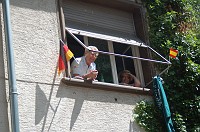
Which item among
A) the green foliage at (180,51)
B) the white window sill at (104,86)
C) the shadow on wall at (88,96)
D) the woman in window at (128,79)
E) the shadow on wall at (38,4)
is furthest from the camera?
the woman in window at (128,79)

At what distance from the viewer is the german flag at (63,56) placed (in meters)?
7.50

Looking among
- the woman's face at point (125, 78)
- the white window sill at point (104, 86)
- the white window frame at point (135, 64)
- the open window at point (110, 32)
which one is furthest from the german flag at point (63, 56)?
the woman's face at point (125, 78)

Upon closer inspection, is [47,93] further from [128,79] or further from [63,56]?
[128,79]

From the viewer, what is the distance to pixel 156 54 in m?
8.89

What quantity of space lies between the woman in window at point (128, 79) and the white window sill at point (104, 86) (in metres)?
0.27

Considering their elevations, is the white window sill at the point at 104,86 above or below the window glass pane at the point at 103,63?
below

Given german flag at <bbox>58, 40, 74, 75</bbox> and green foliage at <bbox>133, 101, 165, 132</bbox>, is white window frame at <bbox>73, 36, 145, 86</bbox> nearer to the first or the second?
green foliage at <bbox>133, 101, 165, 132</bbox>

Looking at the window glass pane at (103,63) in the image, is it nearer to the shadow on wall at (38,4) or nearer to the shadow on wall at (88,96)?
the shadow on wall at (88,96)

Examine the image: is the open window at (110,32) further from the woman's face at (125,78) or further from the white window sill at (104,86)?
the white window sill at (104,86)

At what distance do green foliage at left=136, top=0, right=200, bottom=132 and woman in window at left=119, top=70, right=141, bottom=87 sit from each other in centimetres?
54

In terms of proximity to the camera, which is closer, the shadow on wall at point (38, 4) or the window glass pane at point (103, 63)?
the shadow on wall at point (38, 4)

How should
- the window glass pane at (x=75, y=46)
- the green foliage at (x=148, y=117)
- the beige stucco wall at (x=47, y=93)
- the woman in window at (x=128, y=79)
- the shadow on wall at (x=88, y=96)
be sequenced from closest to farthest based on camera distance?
the beige stucco wall at (x=47, y=93)
the shadow on wall at (x=88, y=96)
the green foliage at (x=148, y=117)
the window glass pane at (x=75, y=46)
the woman in window at (x=128, y=79)

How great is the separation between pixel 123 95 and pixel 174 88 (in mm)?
1138

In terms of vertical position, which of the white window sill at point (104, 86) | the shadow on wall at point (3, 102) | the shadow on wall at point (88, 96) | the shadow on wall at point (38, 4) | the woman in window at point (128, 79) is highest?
the shadow on wall at point (38, 4)
